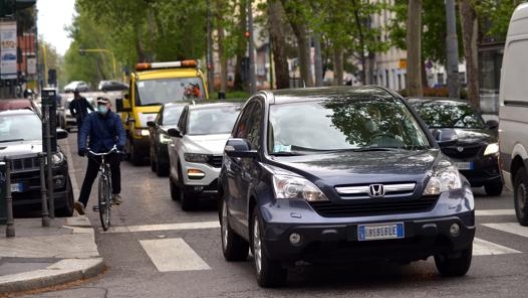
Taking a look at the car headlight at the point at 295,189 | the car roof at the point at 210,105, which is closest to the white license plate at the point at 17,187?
the car roof at the point at 210,105

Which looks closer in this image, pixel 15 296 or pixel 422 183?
pixel 422 183

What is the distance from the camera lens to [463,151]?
20359 millimetres

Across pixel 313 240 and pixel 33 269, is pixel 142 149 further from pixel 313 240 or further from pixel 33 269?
pixel 313 240

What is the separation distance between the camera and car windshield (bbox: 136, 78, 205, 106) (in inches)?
1273

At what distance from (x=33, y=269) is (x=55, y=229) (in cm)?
385

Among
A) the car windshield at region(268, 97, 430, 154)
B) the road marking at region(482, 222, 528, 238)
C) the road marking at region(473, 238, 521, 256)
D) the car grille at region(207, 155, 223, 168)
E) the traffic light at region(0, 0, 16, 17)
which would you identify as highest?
the traffic light at region(0, 0, 16, 17)

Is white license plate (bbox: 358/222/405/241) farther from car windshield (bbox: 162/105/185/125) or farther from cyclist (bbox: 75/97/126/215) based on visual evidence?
car windshield (bbox: 162/105/185/125)

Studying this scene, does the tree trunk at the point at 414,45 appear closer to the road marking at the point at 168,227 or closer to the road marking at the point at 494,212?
the road marking at the point at 494,212

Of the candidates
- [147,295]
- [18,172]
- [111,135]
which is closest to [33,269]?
[147,295]

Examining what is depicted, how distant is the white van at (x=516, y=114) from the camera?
598 inches

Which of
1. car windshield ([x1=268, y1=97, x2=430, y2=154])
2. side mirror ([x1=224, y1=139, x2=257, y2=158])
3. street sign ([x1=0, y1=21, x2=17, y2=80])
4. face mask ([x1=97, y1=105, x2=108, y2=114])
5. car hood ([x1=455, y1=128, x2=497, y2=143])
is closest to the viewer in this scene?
car windshield ([x1=268, y1=97, x2=430, y2=154])

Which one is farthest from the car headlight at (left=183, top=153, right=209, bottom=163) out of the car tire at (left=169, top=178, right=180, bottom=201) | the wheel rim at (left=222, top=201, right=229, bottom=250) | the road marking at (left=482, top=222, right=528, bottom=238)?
the wheel rim at (left=222, top=201, right=229, bottom=250)

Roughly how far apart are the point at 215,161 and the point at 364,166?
8.85 metres

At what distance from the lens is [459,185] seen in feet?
34.9
